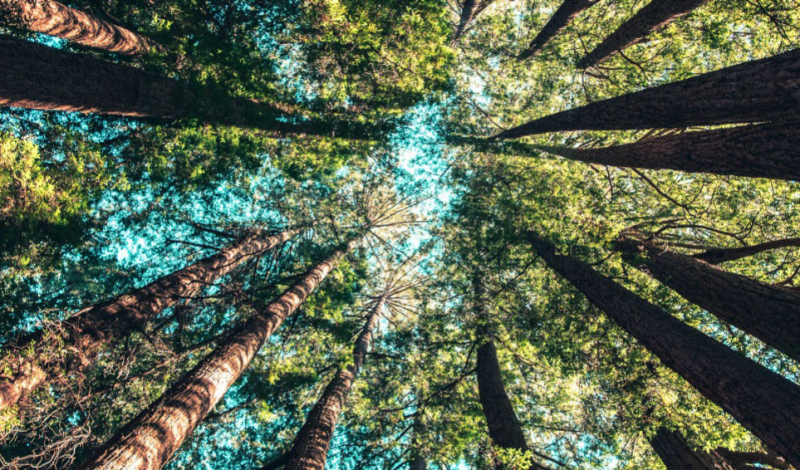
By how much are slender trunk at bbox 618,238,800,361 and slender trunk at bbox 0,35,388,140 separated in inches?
358

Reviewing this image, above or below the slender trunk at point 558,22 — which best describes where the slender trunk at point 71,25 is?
below

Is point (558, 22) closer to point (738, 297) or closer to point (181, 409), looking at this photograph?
point (738, 297)

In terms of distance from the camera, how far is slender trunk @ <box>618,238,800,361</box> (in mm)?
4055

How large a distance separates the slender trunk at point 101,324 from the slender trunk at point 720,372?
7.07m

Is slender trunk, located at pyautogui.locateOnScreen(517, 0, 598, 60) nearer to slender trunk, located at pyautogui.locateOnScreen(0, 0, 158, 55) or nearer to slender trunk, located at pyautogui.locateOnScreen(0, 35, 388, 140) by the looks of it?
slender trunk, located at pyautogui.locateOnScreen(0, 35, 388, 140)

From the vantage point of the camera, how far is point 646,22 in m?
7.89

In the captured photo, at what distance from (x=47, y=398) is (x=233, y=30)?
7.24 meters

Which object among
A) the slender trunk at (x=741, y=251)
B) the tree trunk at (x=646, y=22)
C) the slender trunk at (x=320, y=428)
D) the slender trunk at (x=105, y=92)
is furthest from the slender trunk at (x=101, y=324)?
the tree trunk at (x=646, y=22)

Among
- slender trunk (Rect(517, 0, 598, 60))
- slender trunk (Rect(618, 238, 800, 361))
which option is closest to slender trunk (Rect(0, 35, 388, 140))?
slender trunk (Rect(517, 0, 598, 60))

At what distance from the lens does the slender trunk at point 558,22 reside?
9562 millimetres

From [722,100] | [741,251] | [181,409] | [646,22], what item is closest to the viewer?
[722,100]

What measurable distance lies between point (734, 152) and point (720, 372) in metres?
2.70

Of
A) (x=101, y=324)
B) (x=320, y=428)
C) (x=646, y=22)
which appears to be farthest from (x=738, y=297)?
(x=101, y=324)

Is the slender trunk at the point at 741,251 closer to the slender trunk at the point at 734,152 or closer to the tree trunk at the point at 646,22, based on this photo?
the slender trunk at the point at 734,152
